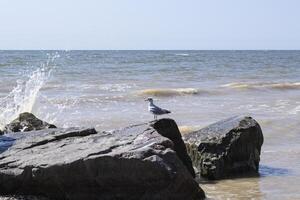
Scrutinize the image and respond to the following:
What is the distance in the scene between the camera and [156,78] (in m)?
30.0

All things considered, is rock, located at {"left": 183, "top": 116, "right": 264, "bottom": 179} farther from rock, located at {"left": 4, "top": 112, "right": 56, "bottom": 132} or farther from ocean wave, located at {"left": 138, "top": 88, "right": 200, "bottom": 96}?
ocean wave, located at {"left": 138, "top": 88, "right": 200, "bottom": 96}

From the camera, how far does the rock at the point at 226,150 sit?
7.82 metres

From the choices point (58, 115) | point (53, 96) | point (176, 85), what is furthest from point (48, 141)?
point (176, 85)

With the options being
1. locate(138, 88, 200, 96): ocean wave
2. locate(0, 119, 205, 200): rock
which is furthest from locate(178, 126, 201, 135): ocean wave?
locate(138, 88, 200, 96): ocean wave

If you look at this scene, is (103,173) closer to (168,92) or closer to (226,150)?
(226,150)

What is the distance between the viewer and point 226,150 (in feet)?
25.9

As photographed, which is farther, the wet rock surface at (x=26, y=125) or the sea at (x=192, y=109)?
the wet rock surface at (x=26, y=125)

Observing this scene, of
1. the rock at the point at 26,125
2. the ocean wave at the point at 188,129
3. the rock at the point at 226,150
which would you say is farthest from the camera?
the ocean wave at the point at 188,129

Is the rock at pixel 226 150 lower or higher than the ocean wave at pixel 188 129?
higher

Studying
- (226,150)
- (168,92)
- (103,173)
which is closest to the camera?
(103,173)

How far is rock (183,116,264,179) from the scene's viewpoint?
782cm

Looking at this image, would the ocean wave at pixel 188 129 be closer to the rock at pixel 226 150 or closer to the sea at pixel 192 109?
the sea at pixel 192 109

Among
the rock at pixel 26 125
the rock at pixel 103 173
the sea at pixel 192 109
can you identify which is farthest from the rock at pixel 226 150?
the rock at pixel 26 125

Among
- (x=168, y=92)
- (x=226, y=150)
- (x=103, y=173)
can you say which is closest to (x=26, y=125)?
(x=226, y=150)
